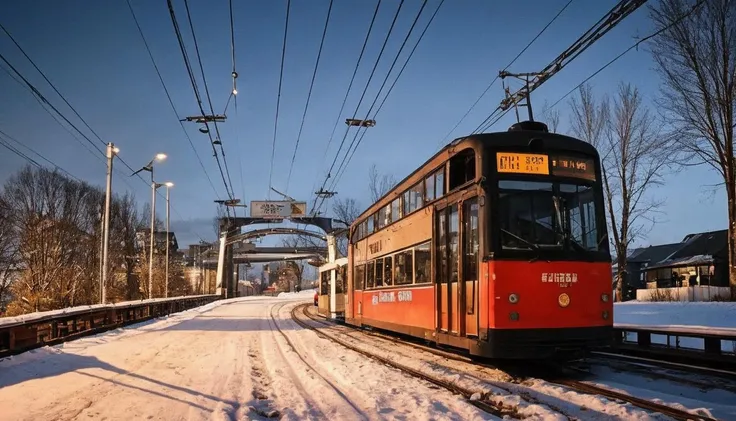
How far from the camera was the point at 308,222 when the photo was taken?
165 ft

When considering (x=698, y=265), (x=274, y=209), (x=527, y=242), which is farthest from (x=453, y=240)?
(x=274, y=209)

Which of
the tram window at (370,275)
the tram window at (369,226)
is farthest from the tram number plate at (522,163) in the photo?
the tram window at (369,226)

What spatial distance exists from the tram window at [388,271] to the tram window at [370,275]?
149cm

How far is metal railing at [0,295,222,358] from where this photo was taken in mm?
11055

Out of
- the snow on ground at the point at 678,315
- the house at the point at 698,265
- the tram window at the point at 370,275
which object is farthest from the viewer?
the house at the point at 698,265

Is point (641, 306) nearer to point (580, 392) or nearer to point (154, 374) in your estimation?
point (580, 392)

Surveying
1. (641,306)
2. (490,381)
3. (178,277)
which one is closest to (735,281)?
(641,306)

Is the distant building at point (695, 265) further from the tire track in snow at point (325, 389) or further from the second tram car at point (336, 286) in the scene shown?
the tire track in snow at point (325, 389)

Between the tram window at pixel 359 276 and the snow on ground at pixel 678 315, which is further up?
the tram window at pixel 359 276

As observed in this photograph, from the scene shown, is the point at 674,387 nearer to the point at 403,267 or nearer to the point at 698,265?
the point at 403,267

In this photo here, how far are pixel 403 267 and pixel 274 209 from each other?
134 ft

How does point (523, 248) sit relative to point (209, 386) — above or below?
above

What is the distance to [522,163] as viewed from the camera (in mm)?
9328

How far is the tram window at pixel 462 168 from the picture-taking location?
975 centimetres
